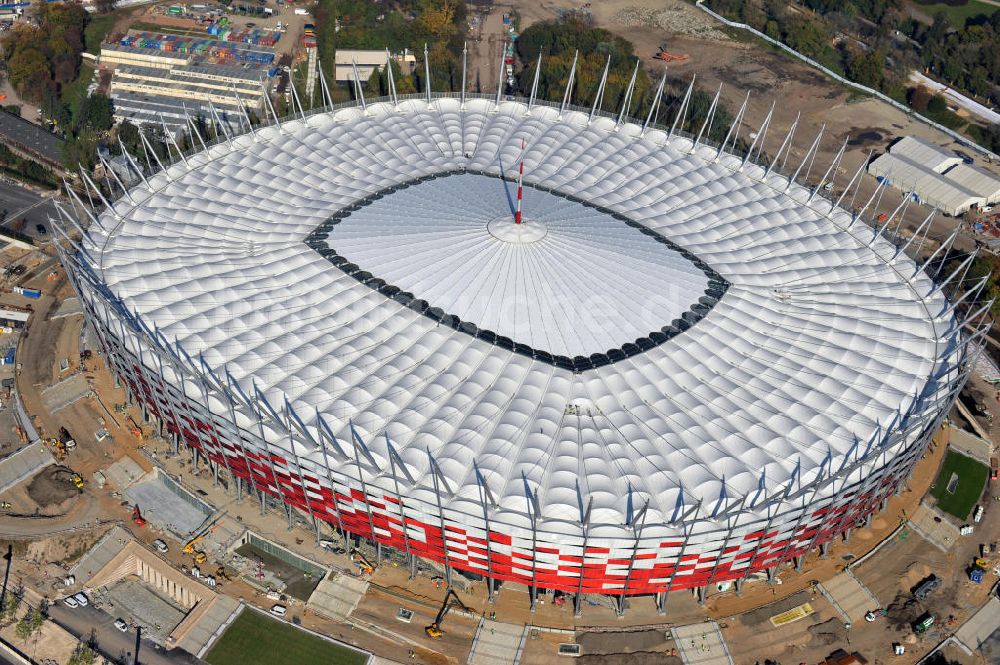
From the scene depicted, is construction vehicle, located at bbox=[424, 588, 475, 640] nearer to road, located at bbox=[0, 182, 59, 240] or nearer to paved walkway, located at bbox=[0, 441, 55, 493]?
paved walkway, located at bbox=[0, 441, 55, 493]

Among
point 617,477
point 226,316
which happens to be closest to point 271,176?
point 226,316

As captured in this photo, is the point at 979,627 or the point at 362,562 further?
the point at 362,562

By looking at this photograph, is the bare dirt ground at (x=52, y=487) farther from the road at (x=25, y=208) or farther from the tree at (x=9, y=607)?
the road at (x=25, y=208)

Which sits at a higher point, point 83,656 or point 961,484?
point 961,484

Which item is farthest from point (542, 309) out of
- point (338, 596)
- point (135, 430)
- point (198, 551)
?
point (135, 430)

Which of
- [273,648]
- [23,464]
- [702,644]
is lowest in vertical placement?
[273,648]

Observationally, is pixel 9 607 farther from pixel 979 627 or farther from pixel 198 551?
pixel 979 627

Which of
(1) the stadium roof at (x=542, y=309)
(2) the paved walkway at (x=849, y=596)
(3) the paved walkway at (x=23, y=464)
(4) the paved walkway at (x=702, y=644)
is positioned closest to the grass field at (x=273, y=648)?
(1) the stadium roof at (x=542, y=309)

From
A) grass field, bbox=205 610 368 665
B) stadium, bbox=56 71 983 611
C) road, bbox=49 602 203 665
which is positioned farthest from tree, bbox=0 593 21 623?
stadium, bbox=56 71 983 611

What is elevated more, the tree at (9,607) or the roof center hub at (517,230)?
the roof center hub at (517,230)
